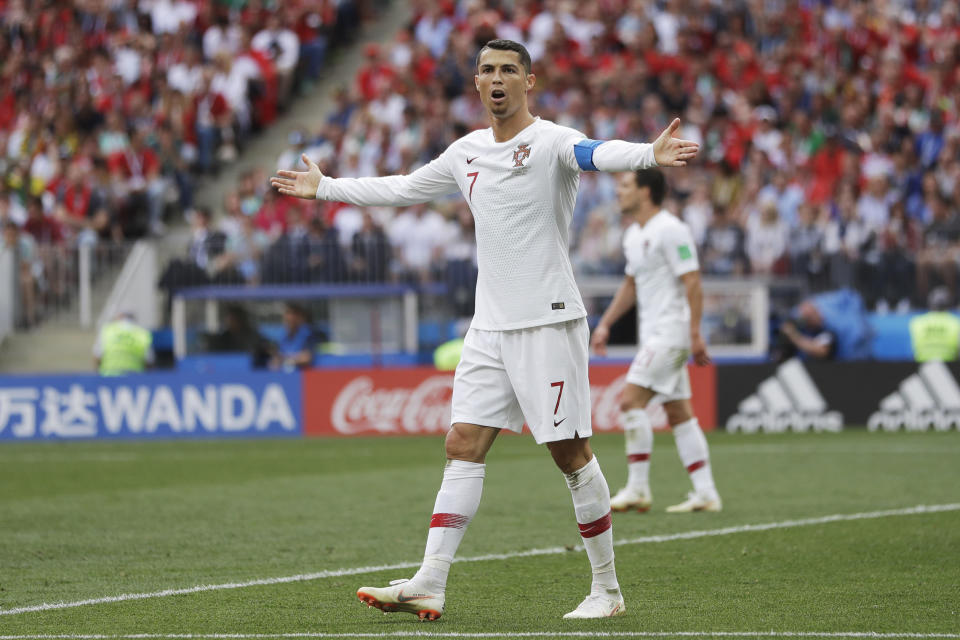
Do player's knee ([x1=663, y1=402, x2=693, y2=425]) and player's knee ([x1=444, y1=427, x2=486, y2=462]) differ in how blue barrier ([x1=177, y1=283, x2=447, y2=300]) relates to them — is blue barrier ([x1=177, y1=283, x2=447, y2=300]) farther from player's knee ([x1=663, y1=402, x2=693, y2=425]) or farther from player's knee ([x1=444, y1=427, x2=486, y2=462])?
player's knee ([x1=444, y1=427, x2=486, y2=462])

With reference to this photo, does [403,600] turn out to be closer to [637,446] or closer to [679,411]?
[637,446]

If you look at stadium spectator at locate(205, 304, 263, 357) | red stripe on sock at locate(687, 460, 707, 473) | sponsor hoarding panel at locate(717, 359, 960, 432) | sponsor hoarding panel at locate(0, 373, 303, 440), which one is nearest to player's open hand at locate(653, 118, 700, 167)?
red stripe on sock at locate(687, 460, 707, 473)

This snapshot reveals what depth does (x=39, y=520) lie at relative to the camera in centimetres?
1023

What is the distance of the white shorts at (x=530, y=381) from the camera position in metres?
6.23

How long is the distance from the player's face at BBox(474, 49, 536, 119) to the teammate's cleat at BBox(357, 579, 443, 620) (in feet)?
6.54

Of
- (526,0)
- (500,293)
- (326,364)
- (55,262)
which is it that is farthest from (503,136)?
(526,0)

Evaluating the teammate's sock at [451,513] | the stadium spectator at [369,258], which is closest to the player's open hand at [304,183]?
the teammate's sock at [451,513]

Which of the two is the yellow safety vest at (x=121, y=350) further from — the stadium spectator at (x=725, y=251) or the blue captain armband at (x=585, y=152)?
the blue captain armband at (x=585, y=152)

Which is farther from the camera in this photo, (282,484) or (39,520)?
(282,484)

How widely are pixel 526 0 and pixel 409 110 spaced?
10.6 ft

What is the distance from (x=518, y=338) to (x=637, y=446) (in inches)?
177

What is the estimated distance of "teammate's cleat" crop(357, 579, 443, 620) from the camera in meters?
6.10

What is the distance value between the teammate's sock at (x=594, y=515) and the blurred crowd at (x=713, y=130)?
1283 centimetres

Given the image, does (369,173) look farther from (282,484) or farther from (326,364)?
(282,484)
